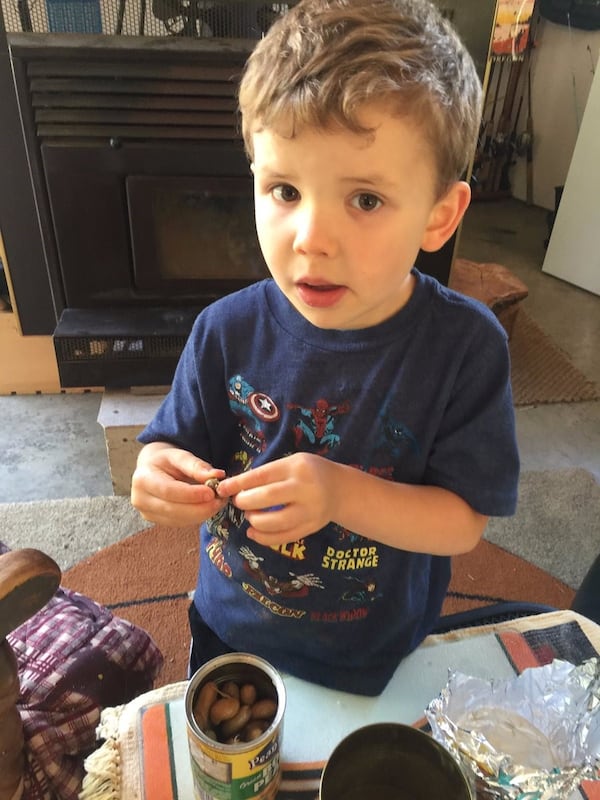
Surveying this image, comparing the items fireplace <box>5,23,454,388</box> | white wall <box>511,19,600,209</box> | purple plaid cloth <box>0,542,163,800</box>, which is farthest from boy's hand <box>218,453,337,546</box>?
white wall <box>511,19,600,209</box>

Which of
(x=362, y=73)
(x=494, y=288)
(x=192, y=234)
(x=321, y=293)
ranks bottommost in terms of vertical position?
(x=494, y=288)

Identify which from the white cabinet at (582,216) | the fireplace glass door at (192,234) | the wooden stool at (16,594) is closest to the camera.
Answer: the wooden stool at (16,594)

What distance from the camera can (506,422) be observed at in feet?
2.05

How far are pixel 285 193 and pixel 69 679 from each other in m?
0.62

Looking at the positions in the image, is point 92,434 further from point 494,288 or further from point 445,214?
point 445,214

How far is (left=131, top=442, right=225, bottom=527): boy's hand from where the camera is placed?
0.58 metres

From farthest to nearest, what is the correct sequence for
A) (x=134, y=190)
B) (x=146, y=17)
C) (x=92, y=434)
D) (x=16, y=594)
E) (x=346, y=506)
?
(x=92, y=434) < (x=134, y=190) < (x=146, y=17) < (x=346, y=506) < (x=16, y=594)

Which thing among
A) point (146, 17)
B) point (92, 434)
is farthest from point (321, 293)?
point (92, 434)

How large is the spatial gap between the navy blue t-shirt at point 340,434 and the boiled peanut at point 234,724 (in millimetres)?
171

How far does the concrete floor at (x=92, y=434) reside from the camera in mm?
1673

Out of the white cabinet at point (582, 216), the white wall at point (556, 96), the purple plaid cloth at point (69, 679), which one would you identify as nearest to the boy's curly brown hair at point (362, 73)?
the purple plaid cloth at point (69, 679)

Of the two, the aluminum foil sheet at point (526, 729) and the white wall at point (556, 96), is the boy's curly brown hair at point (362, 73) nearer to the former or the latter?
the aluminum foil sheet at point (526, 729)

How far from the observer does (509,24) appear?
1748 mm

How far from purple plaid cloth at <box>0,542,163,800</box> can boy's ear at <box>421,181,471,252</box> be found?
635 mm
